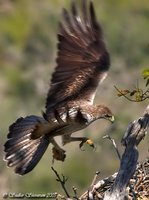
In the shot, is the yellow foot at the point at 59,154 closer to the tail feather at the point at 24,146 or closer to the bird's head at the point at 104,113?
the tail feather at the point at 24,146

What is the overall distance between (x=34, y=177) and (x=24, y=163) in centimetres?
922

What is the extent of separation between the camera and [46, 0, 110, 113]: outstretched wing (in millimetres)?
9086

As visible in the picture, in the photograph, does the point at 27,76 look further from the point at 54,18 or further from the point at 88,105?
the point at 88,105

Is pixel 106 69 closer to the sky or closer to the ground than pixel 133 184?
closer to the sky

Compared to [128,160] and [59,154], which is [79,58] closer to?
[59,154]

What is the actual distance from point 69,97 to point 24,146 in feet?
2.00

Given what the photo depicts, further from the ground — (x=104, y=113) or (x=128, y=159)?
(x=104, y=113)

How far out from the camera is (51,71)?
82.1 feet

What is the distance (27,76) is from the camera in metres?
27.3

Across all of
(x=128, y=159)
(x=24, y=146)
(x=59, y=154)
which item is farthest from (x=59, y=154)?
(x=128, y=159)

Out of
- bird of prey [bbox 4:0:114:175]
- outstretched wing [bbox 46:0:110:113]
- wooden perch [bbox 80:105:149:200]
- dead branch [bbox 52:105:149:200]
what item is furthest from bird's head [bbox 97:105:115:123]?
wooden perch [bbox 80:105:149:200]

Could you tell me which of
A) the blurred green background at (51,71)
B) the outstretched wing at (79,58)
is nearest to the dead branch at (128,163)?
the outstretched wing at (79,58)

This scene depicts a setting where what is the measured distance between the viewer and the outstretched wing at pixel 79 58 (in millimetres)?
9086

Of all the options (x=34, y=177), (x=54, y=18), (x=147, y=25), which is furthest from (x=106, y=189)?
(x=54, y=18)
